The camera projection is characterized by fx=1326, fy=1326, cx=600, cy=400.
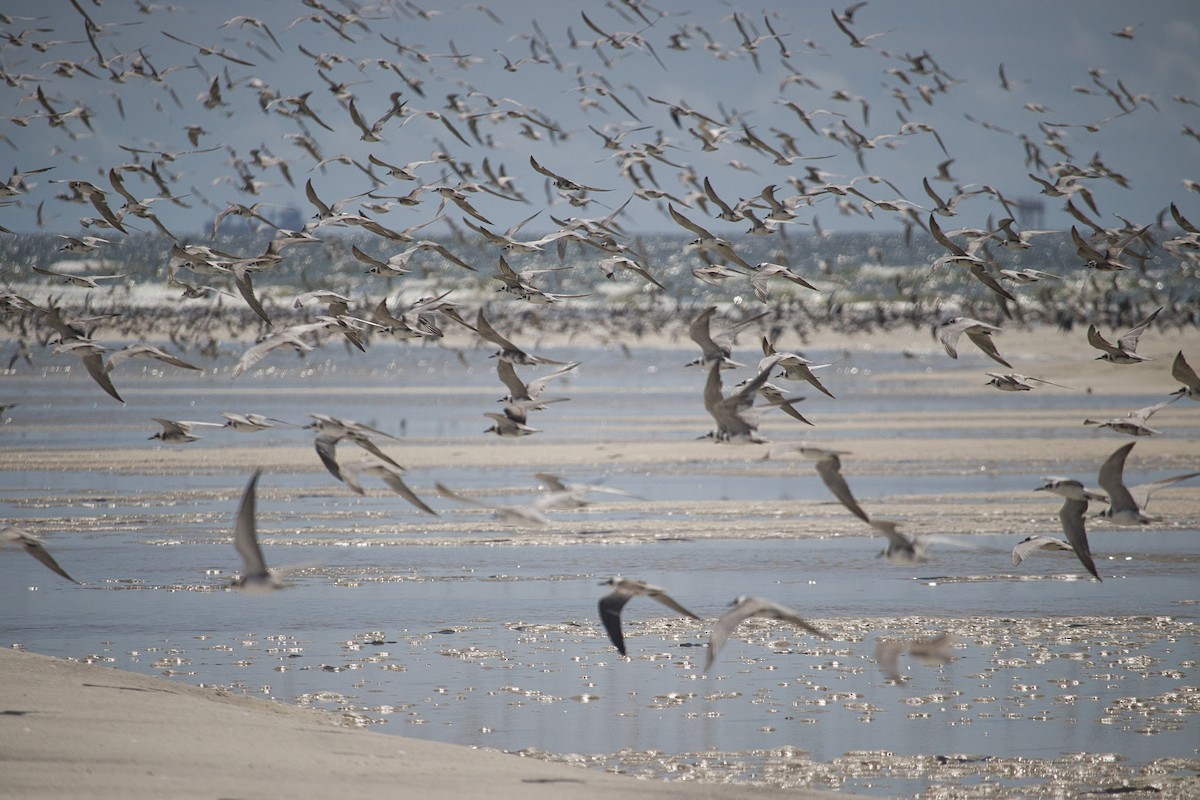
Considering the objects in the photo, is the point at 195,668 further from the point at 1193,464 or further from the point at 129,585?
the point at 1193,464

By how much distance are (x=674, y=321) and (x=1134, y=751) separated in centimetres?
6306

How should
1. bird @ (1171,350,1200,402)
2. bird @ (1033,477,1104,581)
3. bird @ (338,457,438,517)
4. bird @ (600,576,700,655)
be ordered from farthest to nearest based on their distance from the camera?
bird @ (1171,350,1200,402), bird @ (338,457,438,517), bird @ (1033,477,1104,581), bird @ (600,576,700,655)

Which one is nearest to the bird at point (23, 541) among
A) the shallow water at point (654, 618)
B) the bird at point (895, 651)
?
the shallow water at point (654, 618)

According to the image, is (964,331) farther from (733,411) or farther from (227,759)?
(227,759)

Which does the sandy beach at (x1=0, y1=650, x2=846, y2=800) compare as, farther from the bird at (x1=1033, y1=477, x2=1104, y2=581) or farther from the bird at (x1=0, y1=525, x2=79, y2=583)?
the bird at (x1=1033, y1=477, x2=1104, y2=581)

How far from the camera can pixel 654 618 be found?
41.0 ft

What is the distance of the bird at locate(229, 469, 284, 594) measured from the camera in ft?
26.8

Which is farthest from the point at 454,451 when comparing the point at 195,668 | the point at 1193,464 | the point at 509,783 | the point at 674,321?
the point at 674,321

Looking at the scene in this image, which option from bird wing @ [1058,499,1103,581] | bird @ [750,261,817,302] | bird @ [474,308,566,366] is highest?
bird @ [750,261,817,302]

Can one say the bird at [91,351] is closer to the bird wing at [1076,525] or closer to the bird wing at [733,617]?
the bird wing at [733,617]

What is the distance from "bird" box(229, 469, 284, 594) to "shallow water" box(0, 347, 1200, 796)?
138 centimetres

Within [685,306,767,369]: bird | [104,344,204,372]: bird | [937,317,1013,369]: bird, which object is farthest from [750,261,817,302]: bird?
[104,344,204,372]: bird

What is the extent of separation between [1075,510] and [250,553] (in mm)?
5920

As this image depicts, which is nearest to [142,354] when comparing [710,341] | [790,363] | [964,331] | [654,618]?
[710,341]
